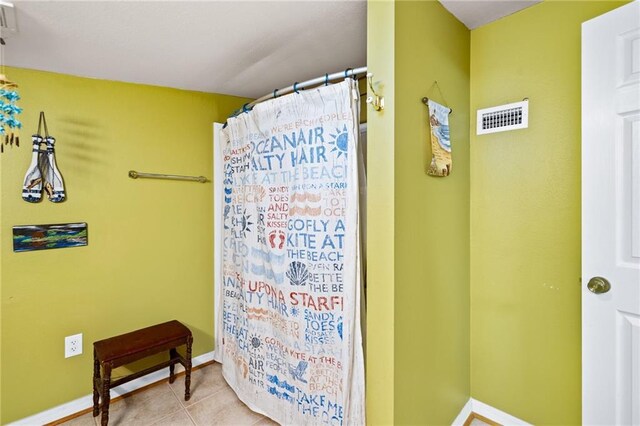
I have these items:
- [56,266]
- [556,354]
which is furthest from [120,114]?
[556,354]

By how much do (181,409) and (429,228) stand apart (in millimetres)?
1819

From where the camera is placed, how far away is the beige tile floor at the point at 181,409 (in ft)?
5.87

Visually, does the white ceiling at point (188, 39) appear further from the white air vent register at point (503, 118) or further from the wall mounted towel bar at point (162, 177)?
the white air vent register at point (503, 118)

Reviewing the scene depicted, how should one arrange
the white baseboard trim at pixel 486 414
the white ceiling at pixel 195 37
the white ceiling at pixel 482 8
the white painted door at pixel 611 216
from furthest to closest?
the white baseboard trim at pixel 486 414 < the white ceiling at pixel 482 8 < the white ceiling at pixel 195 37 < the white painted door at pixel 611 216

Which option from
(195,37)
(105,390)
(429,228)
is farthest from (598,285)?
(105,390)

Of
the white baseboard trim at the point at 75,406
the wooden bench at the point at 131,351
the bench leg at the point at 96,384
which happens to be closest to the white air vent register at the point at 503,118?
the wooden bench at the point at 131,351

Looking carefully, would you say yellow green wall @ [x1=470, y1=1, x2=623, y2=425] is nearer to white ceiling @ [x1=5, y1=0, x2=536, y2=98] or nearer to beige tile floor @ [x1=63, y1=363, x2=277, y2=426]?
white ceiling @ [x1=5, y1=0, x2=536, y2=98]

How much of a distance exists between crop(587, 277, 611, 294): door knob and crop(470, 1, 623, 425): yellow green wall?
0.47ft

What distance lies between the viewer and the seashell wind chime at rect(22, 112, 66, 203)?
1738mm

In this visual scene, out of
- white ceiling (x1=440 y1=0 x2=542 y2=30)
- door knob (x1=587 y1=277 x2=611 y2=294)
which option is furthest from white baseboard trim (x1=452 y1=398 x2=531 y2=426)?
white ceiling (x1=440 y1=0 x2=542 y2=30)

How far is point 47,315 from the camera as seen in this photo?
1.81 metres

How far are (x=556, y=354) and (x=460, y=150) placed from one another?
3.53 ft

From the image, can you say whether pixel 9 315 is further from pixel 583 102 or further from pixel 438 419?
pixel 583 102

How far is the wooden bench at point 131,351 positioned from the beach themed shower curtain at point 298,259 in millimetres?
348
